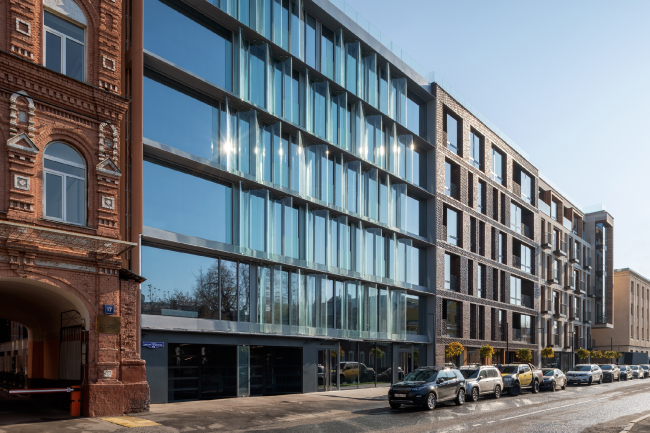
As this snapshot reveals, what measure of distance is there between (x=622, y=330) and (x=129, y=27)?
8085 centimetres

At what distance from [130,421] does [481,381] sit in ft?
51.9

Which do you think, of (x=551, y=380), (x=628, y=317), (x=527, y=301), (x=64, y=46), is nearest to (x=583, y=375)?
(x=551, y=380)

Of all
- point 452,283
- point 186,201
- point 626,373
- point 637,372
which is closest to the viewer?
point 186,201

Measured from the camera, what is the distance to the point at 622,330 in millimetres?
85125

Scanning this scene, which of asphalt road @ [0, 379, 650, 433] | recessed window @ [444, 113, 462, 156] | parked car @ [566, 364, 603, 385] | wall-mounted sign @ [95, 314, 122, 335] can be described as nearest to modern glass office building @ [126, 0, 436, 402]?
asphalt road @ [0, 379, 650, 433]

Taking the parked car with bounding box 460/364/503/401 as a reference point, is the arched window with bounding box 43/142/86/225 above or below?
above

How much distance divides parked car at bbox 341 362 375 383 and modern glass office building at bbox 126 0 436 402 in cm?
10

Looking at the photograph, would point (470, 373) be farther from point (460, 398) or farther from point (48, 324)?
point (48, 324)

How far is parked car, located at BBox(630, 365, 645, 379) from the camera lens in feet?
197

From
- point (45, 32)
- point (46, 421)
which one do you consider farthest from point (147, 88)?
point (46, 421)

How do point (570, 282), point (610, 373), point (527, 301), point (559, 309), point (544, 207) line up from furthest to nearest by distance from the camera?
point (570, 282) < point (559, 309) < point (544, 207) < point (527, 301) < point (610, 373)

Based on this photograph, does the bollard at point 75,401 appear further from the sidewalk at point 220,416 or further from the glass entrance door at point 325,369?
the glass entrance door at point 325,369

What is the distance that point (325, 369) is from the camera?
30797mm

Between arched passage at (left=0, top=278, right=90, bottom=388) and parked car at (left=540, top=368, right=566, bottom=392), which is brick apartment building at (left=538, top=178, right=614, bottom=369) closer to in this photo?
parked car at (left=540, top=368, right=566, bottom=392)
